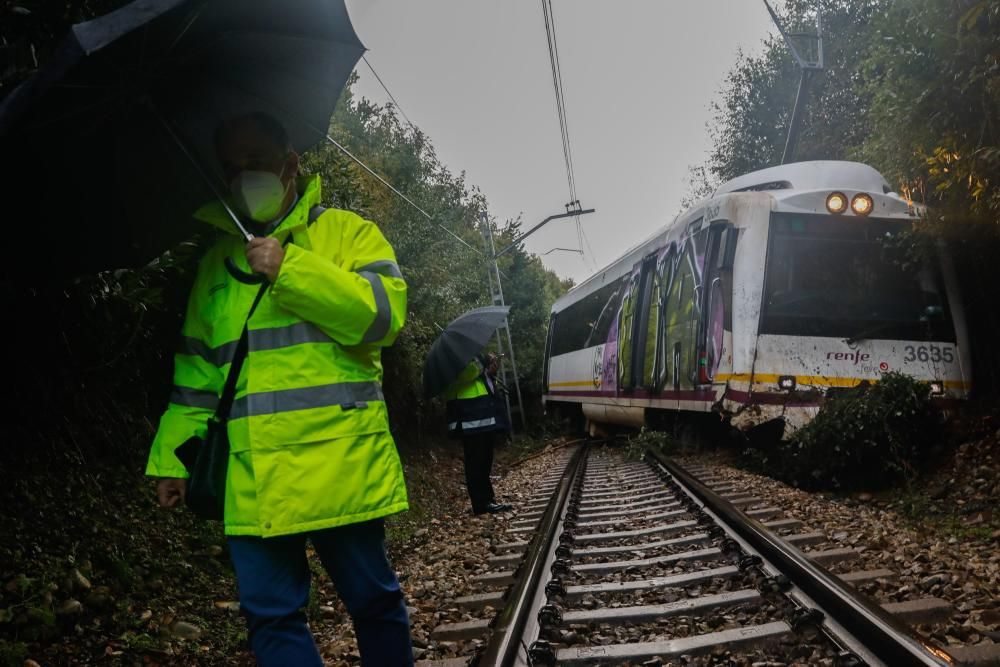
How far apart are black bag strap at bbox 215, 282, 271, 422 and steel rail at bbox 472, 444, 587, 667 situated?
1.53m

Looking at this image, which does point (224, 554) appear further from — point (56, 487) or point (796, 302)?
point (796, 302)

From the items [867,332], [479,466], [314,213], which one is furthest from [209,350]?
[867,332]

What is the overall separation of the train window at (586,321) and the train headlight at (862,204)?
17.6 ft

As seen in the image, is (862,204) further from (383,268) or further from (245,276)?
(245,276)

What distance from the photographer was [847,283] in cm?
774

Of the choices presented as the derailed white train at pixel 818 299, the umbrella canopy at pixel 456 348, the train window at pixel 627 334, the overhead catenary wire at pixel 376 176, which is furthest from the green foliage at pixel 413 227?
the derailed white train at pixel 818 299

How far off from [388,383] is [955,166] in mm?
7953

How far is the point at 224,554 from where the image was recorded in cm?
525

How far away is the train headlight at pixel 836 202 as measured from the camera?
7715 millimetres

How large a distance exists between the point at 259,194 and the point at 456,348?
205 inches

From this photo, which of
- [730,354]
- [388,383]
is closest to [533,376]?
[388,383]

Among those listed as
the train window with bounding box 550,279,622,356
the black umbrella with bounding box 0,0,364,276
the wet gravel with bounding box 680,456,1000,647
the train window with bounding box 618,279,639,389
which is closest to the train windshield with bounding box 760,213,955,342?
the wet gravel with bounding box 680,456,1000,647

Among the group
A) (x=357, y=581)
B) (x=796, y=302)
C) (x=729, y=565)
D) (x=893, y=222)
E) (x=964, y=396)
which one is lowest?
(x=729, y=565)

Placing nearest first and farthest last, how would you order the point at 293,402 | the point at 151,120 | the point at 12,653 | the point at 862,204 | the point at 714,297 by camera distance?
the point at 293,402
the point at 151,120
the point at 12,653
the point at 862,204
the point at 714,297
